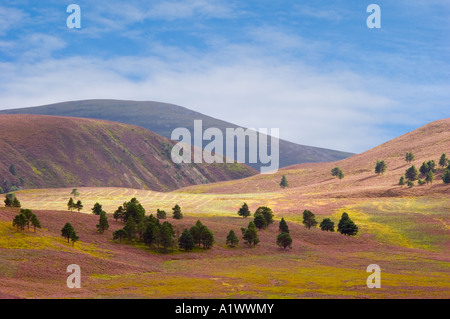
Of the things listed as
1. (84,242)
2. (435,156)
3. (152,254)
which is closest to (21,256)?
(84,242)

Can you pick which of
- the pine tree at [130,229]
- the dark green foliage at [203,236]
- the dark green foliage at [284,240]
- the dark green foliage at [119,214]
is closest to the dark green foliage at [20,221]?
the pine tree at [130,229]

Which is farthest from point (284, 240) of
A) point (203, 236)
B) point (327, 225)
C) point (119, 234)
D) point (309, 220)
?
point (119, 234)

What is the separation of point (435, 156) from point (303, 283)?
160376mm

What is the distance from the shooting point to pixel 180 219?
351ft

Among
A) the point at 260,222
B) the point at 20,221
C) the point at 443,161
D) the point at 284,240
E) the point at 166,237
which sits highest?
the point at 443,161

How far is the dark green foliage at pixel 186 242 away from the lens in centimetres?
8373

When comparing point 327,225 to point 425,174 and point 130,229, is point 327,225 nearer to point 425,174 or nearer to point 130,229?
point 130,229

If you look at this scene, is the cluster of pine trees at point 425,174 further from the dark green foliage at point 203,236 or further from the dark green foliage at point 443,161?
the dark green foliage at point 203,236

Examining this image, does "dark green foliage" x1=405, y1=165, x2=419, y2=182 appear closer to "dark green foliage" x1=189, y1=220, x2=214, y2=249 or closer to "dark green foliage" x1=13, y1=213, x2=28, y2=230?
"dark green foliage" x1=189, y1=220, x2=214, y2=249

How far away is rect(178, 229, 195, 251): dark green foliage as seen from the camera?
275 ft

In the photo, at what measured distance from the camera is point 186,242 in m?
83.7

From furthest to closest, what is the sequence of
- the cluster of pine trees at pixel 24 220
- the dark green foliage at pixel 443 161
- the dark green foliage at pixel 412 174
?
1. the dark green foliage at pixel 443 161
2. the dark green foliage at pixel 412 174
3. the cluster of pine trees at pixel 24 220
